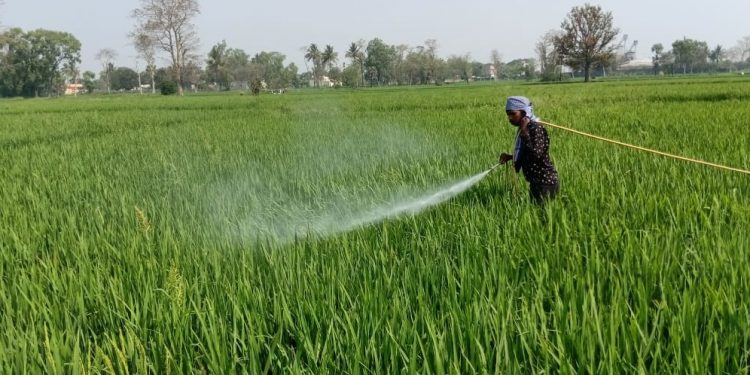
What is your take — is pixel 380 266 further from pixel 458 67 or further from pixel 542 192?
pixel 458 67

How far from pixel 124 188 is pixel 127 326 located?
2934 millimetres

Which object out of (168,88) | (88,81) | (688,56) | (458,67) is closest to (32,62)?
(88,81)

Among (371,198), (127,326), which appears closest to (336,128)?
(371,198)

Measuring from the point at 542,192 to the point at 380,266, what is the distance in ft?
4.52

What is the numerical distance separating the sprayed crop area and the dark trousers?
0.22ft

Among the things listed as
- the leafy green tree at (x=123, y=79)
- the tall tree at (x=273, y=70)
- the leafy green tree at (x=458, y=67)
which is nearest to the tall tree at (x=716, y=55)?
the leafy green tree at (x=458, y=67)

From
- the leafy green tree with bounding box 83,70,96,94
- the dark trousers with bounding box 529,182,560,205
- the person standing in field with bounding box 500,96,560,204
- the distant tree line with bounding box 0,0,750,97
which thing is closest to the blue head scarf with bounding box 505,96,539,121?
the person standing in field with bounding box 500,96,560,204

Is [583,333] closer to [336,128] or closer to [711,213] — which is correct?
[711,213]

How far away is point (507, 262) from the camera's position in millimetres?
1968

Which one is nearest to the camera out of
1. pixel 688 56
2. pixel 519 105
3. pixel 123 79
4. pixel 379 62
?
pixel 519 105

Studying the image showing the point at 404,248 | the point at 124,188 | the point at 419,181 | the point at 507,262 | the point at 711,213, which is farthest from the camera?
the point at 124,188

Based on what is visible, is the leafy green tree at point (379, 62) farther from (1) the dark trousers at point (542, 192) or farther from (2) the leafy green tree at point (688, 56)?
(1) the dark trousers at point (542, 192)

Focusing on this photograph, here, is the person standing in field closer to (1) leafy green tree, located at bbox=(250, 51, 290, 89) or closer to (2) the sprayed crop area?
(2) the sprayed crop area

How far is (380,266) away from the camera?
1.94 metres
